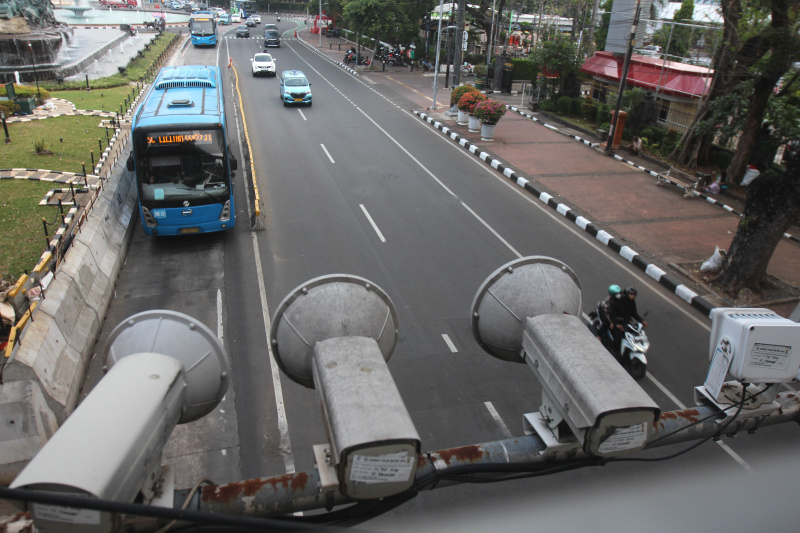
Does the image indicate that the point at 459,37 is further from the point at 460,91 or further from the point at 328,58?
the point at 328,58

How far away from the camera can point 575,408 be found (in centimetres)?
245

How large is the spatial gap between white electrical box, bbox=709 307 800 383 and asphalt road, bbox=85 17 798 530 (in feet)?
2.60

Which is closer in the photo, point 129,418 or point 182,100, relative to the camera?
point 129,418

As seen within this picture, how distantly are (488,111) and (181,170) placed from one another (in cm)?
1266

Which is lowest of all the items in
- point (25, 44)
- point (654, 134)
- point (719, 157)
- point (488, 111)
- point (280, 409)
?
point (280, 409)

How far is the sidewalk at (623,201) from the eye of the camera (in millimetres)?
12438

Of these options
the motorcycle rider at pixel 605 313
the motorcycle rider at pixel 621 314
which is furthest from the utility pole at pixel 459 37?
the motorcycle rider at pixel 621 314

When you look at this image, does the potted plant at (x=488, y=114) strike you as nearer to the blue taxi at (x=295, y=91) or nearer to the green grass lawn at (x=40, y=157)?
the blue taxi at (x=295, y=91)

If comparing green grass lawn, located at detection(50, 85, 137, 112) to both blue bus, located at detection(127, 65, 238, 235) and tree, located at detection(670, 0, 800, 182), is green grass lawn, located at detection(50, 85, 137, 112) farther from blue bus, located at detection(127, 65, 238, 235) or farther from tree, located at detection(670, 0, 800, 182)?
tree, located at detection(670, 0, 800, 182)

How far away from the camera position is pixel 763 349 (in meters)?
2.86

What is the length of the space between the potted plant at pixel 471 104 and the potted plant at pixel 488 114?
93 cm

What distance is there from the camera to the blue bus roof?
11625 millimetres

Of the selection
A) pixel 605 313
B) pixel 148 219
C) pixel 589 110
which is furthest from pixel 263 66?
pixel 605 313

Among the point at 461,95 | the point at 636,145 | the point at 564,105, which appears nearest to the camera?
A: the point at 636,145
